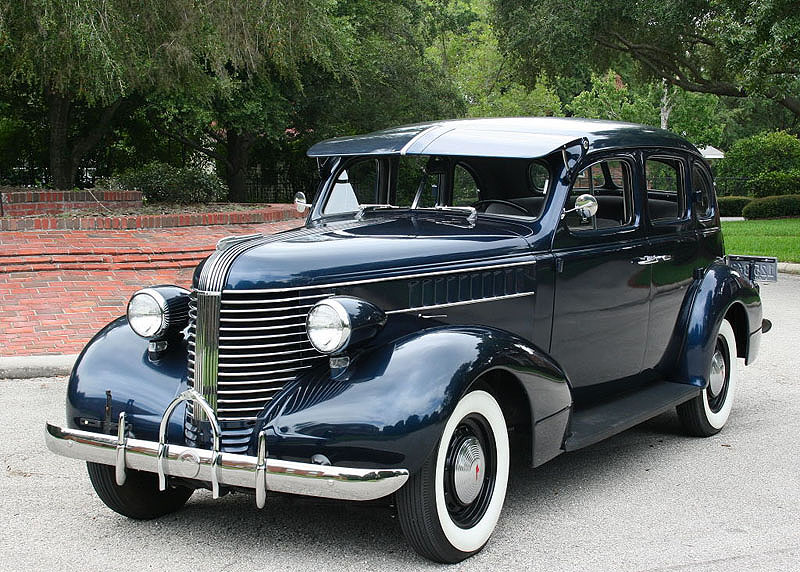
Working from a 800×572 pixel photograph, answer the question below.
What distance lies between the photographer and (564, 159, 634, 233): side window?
5391 millimetres

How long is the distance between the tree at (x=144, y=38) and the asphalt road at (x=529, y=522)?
658 cm

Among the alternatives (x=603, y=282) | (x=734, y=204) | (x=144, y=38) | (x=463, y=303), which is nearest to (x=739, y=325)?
(x=603, y=282)

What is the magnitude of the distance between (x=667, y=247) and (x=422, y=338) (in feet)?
8.03

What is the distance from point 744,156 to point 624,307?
34.1 m

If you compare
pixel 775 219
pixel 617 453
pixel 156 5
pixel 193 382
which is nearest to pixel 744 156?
pixel 775 219

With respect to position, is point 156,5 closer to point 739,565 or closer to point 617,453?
point 617,453

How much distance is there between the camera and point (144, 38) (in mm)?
12609

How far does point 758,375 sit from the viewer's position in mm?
7930

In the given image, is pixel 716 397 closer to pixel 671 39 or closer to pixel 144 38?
pixel 144 38

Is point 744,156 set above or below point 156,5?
below

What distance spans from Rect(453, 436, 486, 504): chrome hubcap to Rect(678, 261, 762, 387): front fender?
88.7 inches

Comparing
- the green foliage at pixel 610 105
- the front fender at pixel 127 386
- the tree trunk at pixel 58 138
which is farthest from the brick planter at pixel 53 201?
the green foliage at pixel 610 105

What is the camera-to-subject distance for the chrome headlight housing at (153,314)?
14.5 ft

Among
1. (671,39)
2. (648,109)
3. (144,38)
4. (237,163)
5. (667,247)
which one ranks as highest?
(671,39)
